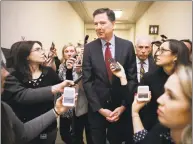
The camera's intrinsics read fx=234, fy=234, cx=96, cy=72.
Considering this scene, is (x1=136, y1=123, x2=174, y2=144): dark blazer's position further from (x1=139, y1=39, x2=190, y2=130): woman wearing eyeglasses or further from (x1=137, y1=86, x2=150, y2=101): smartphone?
(x1=139, y1=39, x2=190, y2=130): woman wearing eyeglasses

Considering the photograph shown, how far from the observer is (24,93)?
1.79 m

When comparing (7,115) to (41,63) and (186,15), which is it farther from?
(186,15)

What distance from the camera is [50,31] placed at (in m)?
4.02

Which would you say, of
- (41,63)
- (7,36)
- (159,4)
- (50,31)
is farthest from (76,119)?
(159,4)

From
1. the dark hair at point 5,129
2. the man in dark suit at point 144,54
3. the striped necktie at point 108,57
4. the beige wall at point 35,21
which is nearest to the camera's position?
the dark hair at point 5,129

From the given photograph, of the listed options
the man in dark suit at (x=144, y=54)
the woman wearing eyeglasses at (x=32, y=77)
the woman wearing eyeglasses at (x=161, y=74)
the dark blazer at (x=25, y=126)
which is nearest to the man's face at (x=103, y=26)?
the woman wearing eyeglasses at (x=161, y=74)

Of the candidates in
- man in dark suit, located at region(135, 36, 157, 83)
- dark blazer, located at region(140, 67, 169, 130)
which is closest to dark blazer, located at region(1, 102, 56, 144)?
dark blazer, located at region(140, 67, 169, 130)

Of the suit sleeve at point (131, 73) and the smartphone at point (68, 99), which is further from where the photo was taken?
the suit sleeve at point (131, 73)

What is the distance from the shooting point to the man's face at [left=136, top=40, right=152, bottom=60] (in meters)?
2.50

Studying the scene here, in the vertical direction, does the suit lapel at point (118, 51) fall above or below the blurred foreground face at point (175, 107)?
above

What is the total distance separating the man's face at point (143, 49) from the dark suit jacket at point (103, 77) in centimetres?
60

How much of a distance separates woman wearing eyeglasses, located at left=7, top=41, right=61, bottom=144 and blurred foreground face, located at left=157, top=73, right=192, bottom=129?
42.9 inches

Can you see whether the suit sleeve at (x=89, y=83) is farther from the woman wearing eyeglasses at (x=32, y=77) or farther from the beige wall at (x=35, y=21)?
the beige wall at (x=35, y=21)

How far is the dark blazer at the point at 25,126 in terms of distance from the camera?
4.03ft
